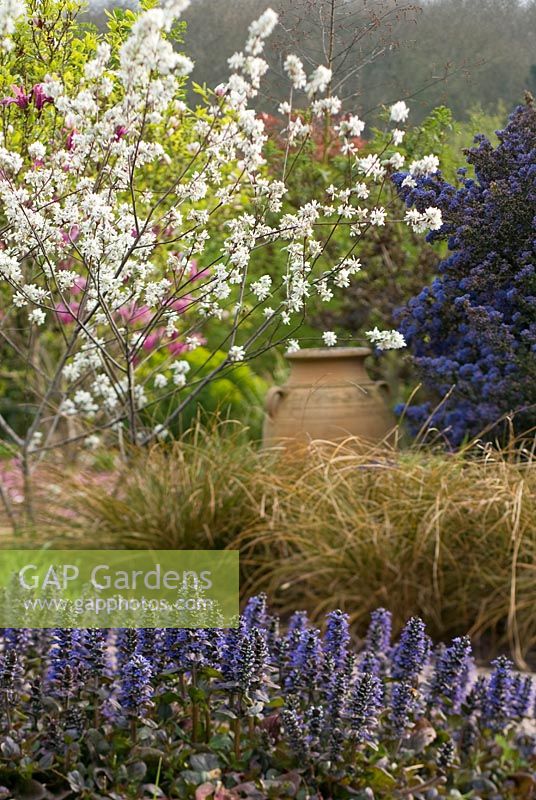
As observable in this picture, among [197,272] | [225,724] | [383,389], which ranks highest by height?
[197,272]

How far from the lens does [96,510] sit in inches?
156

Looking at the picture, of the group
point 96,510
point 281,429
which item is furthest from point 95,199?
point 281,429

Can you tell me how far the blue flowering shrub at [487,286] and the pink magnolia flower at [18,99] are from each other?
1.51 metres

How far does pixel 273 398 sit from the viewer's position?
5008mm

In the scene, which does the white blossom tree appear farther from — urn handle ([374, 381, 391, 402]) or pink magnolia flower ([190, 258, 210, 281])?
urn handle ([374, 381, 391, 402])

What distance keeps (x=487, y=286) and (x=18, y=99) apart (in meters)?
2.12

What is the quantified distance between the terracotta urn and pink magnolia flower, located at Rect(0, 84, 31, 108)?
182cm

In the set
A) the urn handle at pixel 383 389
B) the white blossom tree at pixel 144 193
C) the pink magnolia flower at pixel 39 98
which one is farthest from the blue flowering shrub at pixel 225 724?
the urn handle at pixel 383 389

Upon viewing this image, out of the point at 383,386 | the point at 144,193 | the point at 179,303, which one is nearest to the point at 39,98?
the point at 144,193

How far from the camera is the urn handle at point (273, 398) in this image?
5.00 m

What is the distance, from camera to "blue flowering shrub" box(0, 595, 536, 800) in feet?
6.08

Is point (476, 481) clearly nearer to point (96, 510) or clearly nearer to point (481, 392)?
point (481, 392)

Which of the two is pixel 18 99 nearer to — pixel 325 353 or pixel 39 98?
pixel 39 98

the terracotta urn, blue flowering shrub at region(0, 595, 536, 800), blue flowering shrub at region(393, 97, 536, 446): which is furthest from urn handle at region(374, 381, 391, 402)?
blue flowering shrub at region(0, 595, 536, 800)
